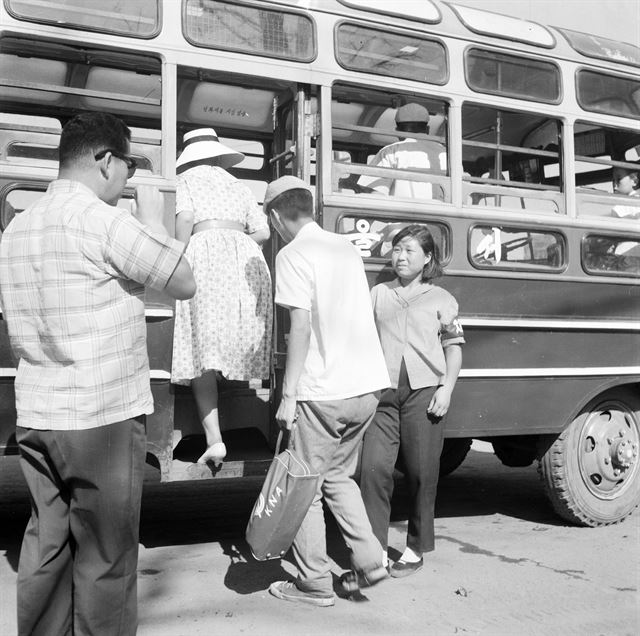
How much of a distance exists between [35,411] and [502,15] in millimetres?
3966

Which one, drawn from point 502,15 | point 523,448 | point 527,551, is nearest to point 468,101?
point 502,15

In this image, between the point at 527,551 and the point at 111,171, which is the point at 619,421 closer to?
the point at 527,551

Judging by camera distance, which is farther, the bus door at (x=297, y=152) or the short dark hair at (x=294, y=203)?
the bus door at (x=297, y=152)

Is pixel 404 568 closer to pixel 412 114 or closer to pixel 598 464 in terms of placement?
pixel 598 464

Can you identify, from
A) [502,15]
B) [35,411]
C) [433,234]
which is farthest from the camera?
[502,15]

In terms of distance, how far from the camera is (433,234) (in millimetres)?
4832

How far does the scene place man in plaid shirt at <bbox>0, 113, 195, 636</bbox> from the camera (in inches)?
99.5

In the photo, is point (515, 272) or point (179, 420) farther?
point (515, 272)

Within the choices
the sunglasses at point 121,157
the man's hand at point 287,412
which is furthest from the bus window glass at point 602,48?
the sunglasses at point 121,157

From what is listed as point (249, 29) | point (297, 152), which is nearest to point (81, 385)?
point (297, 152)

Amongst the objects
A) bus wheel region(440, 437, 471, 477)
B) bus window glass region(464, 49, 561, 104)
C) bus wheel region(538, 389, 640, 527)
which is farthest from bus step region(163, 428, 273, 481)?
bus window glass region(464, 49, 561, 104)

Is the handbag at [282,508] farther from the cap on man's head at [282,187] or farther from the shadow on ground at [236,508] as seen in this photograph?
the cap on man's head at [282,187]

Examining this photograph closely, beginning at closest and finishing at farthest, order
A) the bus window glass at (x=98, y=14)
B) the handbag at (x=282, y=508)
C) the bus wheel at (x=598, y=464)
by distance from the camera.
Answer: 1. the handbag at (x=282, y=508)
2. the bus window glass at (x=98, y=14)
3. the bus wheel at (x=598, y=464)

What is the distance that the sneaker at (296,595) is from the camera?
3.83m
